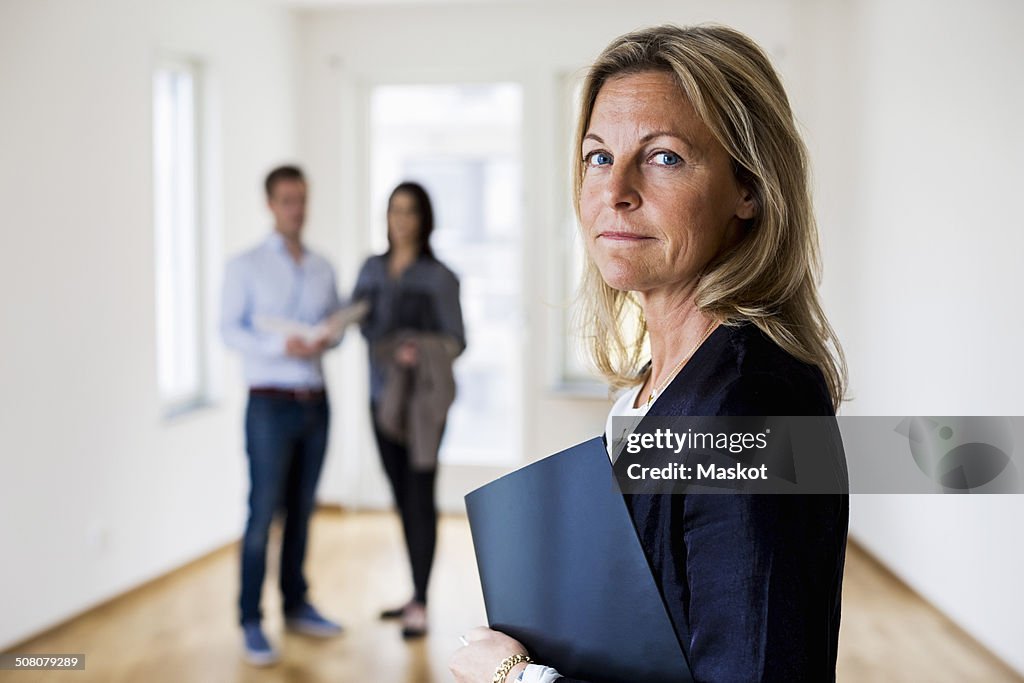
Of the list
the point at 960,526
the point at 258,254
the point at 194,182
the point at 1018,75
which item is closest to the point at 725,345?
the point at 1018,75

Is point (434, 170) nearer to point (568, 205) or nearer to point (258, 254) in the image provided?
point (568, 205)

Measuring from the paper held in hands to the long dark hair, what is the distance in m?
0.29

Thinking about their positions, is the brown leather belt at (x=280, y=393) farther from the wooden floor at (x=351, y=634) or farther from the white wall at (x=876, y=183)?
the white wall at (x=876, y=183)

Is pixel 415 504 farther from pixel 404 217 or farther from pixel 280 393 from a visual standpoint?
pixel 404 217

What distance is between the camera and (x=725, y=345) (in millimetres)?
891

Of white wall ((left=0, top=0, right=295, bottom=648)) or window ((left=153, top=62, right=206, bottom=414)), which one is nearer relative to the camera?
white wall ((left=0, top=0, right=295, bottom=648))

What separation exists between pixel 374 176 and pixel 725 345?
16.3ft

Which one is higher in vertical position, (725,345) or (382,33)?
(382,33)

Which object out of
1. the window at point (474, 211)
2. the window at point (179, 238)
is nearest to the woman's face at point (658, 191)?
the window at point (179, 238)

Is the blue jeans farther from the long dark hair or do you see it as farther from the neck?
the neck

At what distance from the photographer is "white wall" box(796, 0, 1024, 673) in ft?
10.6

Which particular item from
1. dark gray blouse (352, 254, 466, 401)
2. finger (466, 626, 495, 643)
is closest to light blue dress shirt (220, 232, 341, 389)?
dark gray blouse (352, 254, 466, 401)

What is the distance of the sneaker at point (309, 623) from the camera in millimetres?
3678

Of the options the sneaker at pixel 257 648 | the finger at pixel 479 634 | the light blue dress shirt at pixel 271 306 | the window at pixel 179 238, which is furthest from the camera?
the window at pixel 179 238
